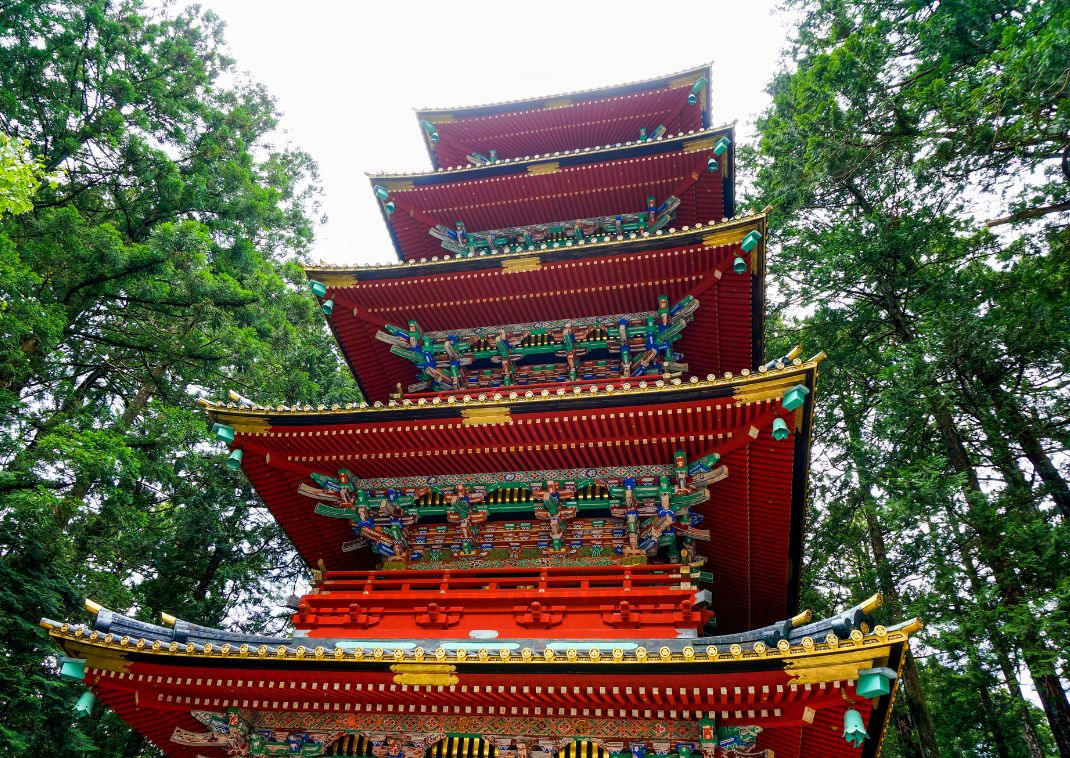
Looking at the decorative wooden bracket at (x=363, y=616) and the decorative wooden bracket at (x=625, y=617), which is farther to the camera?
the decorative wooden bracket at (x=363, y=616)

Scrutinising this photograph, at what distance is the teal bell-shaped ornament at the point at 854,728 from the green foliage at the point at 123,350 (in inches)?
421

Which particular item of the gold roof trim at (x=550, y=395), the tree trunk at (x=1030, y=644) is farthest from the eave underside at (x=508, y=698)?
the tree trunk at (x=1030, y=644)

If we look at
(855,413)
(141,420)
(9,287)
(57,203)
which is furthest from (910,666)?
(57,203)

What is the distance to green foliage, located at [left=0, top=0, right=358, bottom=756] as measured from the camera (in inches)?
419

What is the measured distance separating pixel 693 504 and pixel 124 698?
687 cm

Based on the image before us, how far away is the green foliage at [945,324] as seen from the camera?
8805mm

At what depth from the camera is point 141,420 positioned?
1398 centimetres

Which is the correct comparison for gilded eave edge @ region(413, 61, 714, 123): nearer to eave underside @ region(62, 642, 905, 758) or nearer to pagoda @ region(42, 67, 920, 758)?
pagoda @ region(42, 67, 920, 758)

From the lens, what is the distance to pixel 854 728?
5.27m

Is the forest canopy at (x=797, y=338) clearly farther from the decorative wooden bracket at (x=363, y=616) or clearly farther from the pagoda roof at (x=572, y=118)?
the decorative wooden bracket at (x=363, y=616)

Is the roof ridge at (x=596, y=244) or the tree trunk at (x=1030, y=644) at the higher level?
the roof ridge at (x=596, y=244)

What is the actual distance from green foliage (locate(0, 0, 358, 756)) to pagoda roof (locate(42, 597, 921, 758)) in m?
4.20

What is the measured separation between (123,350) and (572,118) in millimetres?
12104

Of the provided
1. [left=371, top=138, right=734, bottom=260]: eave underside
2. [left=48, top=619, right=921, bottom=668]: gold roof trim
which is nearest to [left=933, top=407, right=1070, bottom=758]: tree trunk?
[left=48, top=619, right=921, bottom=668]: gold roof trim
